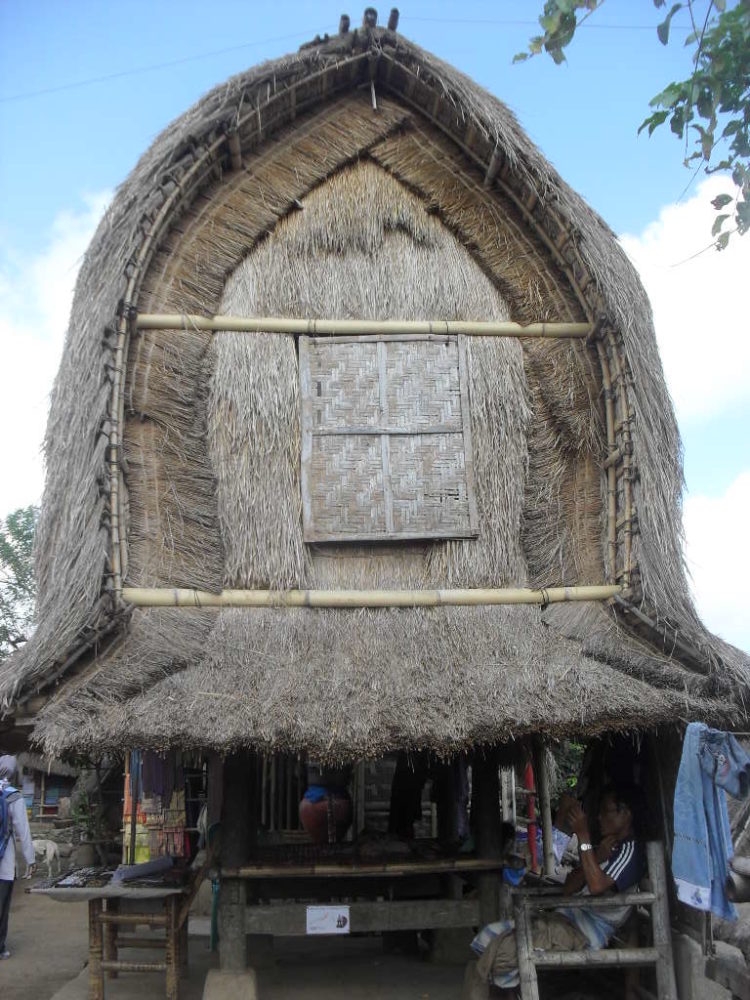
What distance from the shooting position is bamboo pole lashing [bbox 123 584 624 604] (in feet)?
18.5

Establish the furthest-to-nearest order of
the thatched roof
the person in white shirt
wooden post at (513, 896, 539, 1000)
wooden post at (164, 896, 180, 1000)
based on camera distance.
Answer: the person in white shirt, wooden post at (164, 896, 180, 1000), wooden post at (513, 896, 539, 1000), the thatched roof

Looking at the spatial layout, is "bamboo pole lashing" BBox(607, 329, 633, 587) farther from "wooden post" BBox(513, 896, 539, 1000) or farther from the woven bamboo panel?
"wooden post" BBox(513, 896, 539, 1000)

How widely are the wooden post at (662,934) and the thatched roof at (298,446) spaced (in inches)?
44.9

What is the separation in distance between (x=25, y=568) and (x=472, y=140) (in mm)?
17233

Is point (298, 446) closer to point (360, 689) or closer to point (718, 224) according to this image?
point (360, 689)

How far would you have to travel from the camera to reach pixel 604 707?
5.02m

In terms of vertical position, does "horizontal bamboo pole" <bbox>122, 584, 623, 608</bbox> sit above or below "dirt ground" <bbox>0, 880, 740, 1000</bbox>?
above

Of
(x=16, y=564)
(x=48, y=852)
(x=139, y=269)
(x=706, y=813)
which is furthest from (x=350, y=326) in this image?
(x=16, y=564)

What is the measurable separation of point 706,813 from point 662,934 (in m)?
1.09

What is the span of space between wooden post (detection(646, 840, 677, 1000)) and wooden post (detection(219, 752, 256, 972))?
8.31ft

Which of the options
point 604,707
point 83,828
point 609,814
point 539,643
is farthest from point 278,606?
point 83,828

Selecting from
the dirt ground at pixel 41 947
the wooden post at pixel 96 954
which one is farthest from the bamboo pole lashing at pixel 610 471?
the dirt ground at pixel 41 947

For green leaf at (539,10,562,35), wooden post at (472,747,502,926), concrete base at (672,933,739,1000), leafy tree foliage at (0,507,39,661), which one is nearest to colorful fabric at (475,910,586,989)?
wooden post at (472,747,502,926)

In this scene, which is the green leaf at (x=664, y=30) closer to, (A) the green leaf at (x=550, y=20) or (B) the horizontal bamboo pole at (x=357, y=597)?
(A) the green leaf at (x=550, y=20)
